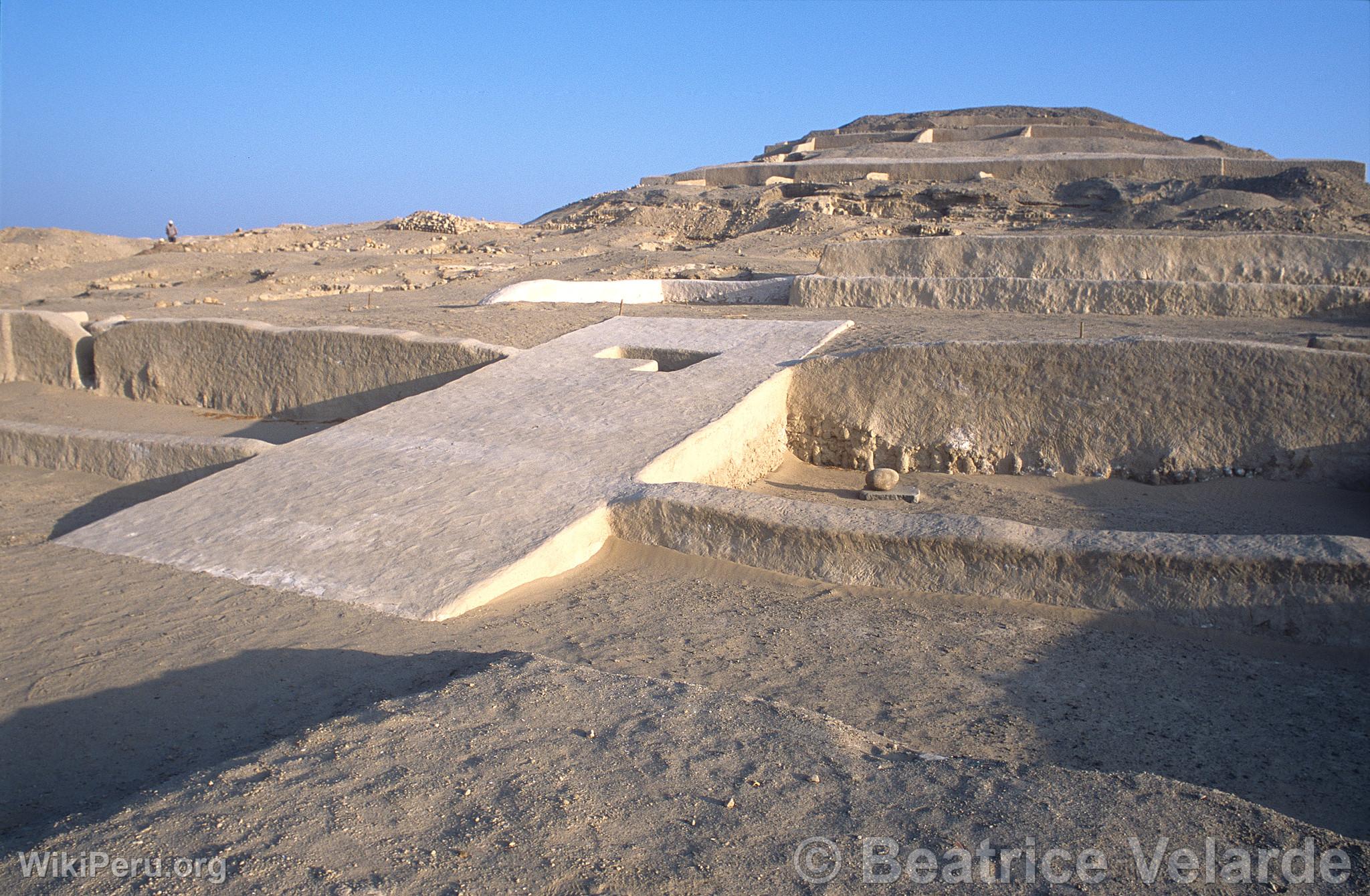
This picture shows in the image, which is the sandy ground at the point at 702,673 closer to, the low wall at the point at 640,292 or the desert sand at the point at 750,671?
the desert sand at the point at 750,671

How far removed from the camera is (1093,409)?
219 inches

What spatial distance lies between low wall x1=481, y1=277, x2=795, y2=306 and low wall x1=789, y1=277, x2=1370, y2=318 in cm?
83

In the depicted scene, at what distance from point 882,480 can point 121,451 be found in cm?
469

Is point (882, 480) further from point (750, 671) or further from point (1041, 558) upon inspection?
point (750, 671)

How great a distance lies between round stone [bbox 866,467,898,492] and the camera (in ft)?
17.6

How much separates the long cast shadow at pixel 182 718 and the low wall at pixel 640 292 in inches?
246

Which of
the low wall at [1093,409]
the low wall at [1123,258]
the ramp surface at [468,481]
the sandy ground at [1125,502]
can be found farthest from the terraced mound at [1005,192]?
the ramp surface at [468,481]

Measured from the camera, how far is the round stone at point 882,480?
17.6 ft

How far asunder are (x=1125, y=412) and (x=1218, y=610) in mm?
2318

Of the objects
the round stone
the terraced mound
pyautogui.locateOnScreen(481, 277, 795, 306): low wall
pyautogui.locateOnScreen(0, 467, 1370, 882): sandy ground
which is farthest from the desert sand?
the terraced mound

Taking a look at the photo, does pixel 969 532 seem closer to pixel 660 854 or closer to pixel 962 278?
pixel 660 854

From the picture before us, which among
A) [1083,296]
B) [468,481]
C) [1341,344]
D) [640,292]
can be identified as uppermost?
[640,292]

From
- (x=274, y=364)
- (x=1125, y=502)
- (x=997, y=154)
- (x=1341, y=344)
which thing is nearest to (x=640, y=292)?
(x=274, y=364)

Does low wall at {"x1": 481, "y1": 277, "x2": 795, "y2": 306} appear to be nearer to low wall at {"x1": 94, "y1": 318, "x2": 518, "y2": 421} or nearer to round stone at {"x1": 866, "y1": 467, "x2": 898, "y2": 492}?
low wall at {"x1": 94, "y1": 318, "x2": 518, "y2": 421}
